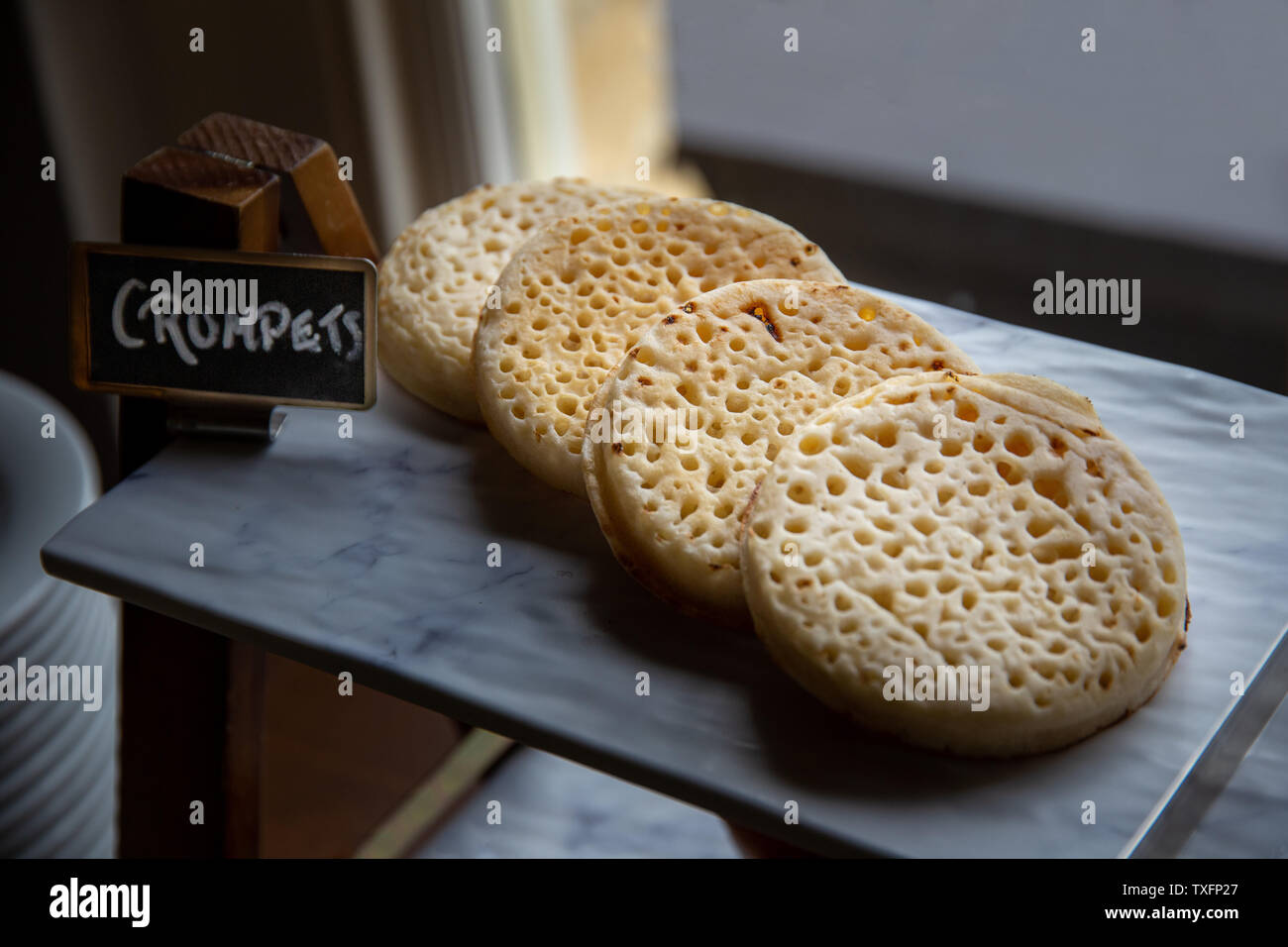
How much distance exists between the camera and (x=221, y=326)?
90 centimetres

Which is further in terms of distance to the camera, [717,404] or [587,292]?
[587,292]

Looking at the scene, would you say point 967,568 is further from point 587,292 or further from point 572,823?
point 572,823

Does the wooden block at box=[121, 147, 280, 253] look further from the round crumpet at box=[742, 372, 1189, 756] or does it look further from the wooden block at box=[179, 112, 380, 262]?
the round crumpet at box=[742, 372, 1189, 756]

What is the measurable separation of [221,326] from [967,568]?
0.53 meters

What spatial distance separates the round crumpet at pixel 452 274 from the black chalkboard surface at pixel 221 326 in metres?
0.05

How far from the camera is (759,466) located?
77cm

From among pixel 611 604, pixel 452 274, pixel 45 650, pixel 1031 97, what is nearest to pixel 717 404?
pixel 611 604

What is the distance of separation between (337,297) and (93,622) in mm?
559

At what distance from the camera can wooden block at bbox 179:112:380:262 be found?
0.95 m

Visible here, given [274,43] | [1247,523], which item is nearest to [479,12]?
[274,43]

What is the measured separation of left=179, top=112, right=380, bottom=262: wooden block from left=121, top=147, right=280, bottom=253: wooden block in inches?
0.7

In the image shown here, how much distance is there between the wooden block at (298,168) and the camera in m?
0.95

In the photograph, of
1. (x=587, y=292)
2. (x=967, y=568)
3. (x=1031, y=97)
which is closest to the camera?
(x=967, y=568)

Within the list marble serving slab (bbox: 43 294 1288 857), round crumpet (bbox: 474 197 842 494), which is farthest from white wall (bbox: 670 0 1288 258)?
round crumpet (bbox: 474 197 842 494)
